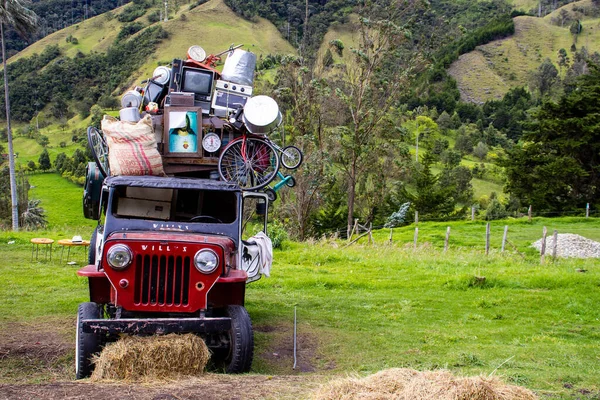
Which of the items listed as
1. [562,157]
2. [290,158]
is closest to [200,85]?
[290,158]

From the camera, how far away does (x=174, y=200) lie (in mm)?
9047

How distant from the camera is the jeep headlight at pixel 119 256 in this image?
7539mm

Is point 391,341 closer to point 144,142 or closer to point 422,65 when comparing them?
point 144,142

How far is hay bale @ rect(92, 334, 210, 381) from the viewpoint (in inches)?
268

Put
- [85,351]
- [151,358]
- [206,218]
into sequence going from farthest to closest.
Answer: [206,218] < [85,351] < [151,358]

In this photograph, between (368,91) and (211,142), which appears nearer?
(211,142)

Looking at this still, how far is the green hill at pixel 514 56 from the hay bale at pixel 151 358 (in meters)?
101

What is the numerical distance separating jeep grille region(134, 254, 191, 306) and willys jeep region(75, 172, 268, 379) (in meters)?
0.01

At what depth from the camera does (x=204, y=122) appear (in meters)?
10.6

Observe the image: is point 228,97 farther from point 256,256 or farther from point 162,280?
point 162,280

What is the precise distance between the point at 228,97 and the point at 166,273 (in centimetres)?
429

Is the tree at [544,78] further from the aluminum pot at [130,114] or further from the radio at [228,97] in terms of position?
the aluminum pot at [130,114]

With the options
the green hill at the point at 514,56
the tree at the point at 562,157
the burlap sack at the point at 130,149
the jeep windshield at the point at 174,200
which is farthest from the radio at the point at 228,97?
the green hill at the point at 514,56

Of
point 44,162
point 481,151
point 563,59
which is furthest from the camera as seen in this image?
point 563,59
